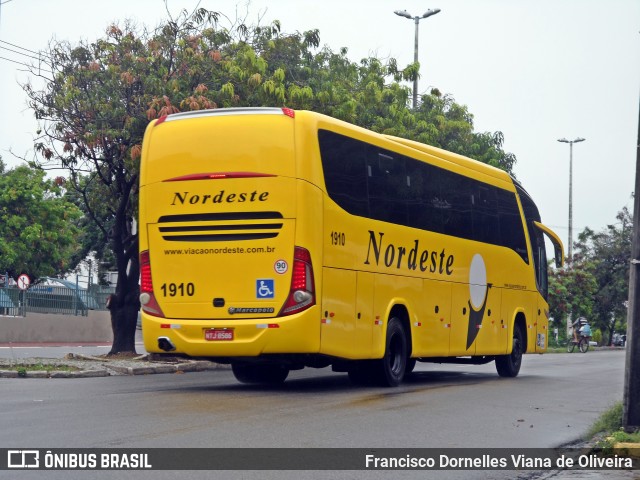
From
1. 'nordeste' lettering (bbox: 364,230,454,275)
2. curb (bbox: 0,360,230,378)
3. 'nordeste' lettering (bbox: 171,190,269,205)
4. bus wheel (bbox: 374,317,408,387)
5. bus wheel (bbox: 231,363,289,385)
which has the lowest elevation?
curb (bbox: 0,360,230,378)

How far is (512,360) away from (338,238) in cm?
773

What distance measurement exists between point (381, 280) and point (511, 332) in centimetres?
595

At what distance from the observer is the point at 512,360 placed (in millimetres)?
21344

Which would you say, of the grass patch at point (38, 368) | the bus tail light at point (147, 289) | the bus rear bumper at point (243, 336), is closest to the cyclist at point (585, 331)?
the grass patch at point (38, 368)

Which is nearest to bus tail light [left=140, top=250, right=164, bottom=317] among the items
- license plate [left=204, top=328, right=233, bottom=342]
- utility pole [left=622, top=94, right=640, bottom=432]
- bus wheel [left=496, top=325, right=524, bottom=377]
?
license plate [left=204, top=328, right=233, bottom=342]

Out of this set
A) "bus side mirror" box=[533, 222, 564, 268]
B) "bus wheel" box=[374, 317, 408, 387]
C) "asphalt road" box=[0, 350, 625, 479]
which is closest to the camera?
"asphalt road" box=[0, 350, 625, 479]

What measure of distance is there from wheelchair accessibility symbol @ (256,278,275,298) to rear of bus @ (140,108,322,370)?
0.5 inches

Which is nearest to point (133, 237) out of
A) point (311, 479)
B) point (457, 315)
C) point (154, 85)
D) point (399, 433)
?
point (154, 85)

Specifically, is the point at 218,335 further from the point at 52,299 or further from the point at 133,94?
the point at 52,299

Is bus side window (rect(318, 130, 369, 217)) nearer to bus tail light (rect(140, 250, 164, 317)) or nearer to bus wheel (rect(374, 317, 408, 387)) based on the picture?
bus wheel (rect(374, 317, 408, 387))

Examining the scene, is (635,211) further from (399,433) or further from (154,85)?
(154,85)

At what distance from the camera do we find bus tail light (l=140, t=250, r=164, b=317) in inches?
590

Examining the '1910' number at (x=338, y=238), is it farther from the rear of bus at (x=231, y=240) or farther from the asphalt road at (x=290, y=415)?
the asphalt road at (x=290, y=415)

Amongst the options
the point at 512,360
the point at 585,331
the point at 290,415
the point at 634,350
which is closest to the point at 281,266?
the point at 290,415
